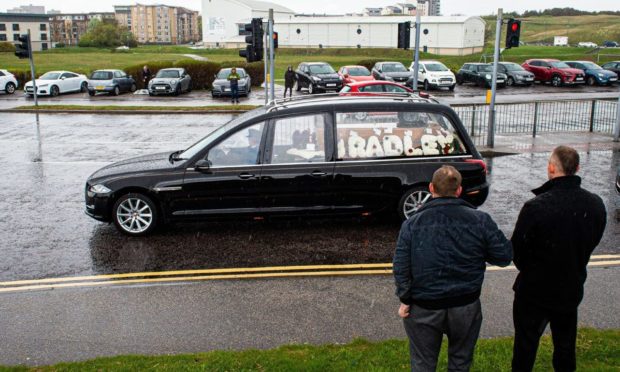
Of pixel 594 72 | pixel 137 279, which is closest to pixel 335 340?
pixel 137 279

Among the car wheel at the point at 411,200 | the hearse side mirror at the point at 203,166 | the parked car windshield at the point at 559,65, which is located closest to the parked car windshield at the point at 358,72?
the parked car windshield at the point at 559,65

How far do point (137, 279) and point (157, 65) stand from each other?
112 ft

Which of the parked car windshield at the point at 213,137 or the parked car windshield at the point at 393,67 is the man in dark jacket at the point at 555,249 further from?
the parked car windshield at the point at 393,67

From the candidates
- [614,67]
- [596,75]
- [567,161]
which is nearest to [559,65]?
[596,75]

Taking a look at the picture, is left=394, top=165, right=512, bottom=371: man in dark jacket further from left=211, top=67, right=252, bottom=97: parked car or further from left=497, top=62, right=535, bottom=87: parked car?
left=497, top=62, right=535, bottom=87: parked car

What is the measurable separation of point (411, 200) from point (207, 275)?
10.8 ft

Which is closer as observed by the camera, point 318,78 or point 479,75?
point 318,78

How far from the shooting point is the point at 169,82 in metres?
34.3

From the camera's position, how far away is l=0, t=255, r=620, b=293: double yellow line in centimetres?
702

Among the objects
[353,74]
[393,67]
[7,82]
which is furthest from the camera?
[7,82]

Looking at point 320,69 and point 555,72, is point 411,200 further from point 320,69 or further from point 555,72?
point 555,72

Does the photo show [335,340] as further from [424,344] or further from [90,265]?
[90,265]

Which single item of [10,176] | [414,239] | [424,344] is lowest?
[10,176]

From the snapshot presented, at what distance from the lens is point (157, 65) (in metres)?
39.1
